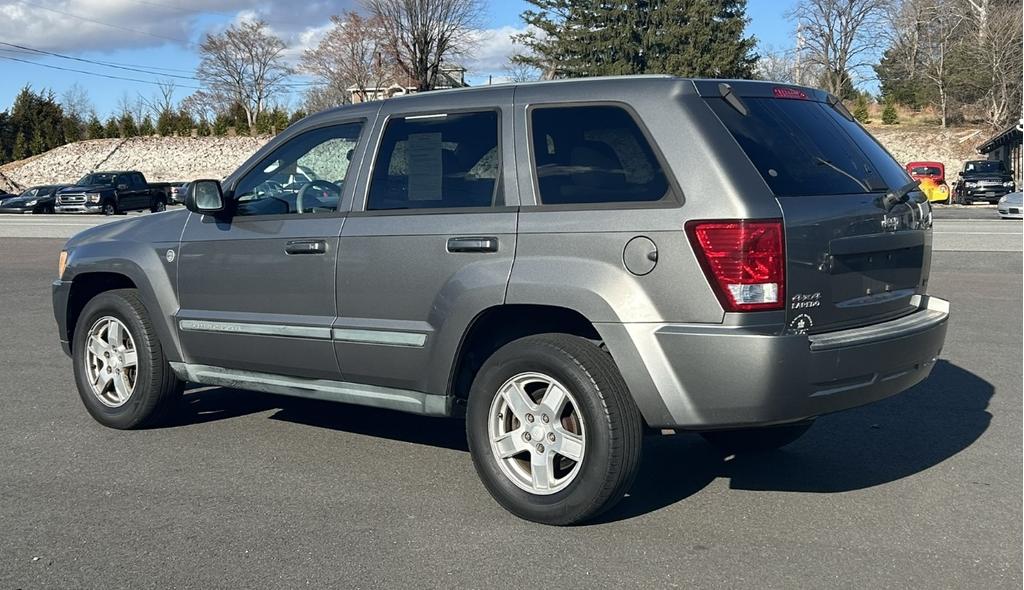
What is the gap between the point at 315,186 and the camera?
5688 millimetres

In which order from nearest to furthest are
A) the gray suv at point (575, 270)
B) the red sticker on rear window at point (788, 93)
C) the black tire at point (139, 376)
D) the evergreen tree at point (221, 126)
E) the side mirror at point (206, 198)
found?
the gray suv at point (575, 270) → the red sticker on rear window at point (788, 93) → the side mirror at point (206, 198) → the black tire at point (139, 376) → the evergreen tree at point (221, 126)

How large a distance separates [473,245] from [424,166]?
66 centimetres

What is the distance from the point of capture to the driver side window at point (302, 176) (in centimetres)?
556

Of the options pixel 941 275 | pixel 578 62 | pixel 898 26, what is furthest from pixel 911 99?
pixel 941 275

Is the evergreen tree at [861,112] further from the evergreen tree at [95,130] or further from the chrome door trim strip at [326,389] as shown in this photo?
the chrome door trim strip at [326,389]

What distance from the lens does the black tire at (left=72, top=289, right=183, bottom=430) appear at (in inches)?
245

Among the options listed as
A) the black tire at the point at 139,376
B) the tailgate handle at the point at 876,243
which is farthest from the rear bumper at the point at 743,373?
the black tire at the point at 139,376

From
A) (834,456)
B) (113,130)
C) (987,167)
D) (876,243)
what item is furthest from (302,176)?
(113,130)

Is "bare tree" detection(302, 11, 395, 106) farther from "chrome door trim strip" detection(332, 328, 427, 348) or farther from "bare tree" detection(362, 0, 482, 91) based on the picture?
"chrome door trim strip" detection(332, 328, 427, 348)

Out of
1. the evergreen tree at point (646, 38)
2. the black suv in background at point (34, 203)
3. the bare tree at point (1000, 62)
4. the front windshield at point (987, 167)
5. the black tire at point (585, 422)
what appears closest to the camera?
the black tire at point (585, 422)

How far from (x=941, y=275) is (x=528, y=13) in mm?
43795

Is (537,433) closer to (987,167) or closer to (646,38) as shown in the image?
(987,167)

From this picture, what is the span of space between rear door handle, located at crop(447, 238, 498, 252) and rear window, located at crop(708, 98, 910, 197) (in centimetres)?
112

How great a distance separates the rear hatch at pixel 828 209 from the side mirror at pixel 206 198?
9.01ft
